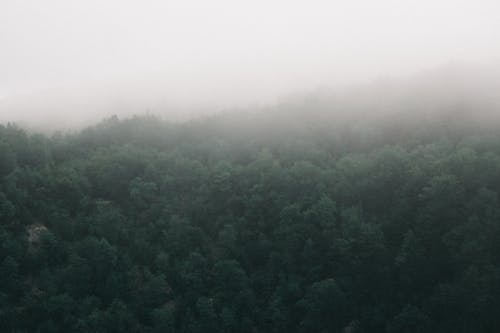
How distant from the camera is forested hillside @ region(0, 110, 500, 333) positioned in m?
36.2

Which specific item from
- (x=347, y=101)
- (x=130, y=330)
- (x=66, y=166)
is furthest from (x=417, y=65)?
(x=130, y=330)

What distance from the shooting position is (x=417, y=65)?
242 ft

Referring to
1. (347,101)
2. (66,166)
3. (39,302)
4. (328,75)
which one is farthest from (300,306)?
(328,75)

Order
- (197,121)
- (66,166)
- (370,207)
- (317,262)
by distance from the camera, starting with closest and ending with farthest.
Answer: (317,262)
(370,207)
(66,166)
(197,121)

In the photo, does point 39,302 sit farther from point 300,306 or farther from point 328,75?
point 328,75

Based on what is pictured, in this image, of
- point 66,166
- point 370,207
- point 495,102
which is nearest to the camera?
point 370,207

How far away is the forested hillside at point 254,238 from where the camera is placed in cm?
3619

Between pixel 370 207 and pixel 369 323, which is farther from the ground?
pixel 370 207

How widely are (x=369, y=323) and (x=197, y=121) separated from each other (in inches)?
1087

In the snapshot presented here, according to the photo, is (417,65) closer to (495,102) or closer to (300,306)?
(495,102)

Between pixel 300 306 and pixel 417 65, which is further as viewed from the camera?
pixel 417 65

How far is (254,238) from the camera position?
4197 cm

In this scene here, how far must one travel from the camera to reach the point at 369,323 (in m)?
37.5

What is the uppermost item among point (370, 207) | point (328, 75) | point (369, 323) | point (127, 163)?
point (328, 75)
